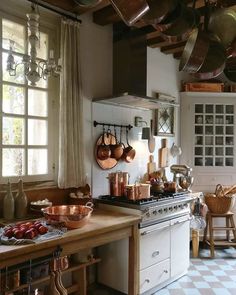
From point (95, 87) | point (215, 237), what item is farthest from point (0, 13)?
point (215, 237)

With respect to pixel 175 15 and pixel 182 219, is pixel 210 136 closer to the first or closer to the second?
pixel 182 219

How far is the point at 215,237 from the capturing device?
4.05m

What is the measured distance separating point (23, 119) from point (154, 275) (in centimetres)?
182

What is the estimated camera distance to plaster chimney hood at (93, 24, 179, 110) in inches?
118

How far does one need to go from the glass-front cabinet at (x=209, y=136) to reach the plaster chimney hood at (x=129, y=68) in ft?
3.44

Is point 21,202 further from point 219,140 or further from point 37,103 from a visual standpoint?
point 219,140

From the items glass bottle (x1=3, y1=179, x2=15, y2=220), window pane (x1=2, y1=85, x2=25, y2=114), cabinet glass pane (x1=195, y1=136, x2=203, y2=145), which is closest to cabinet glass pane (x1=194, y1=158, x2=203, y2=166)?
cabinet glass pane (x1=195, y1=136, x2=203, y2=145)

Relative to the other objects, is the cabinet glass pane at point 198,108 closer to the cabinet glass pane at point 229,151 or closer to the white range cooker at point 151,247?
the cabinet glass pane at point 229,151

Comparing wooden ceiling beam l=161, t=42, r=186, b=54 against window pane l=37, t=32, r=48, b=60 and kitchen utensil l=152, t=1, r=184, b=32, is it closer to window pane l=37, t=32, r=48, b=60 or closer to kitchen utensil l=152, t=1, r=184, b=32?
window pane l=37, t=32, r=48, b=60

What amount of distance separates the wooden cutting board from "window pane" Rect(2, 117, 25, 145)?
1882 mm

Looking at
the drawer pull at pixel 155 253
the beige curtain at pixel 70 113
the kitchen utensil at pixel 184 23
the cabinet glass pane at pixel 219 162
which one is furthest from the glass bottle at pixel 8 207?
the cabinet glass pane at pixel 219 162

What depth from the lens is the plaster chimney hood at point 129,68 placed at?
2.99 m

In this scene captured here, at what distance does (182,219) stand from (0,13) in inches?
99.0

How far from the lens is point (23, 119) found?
2.54m
